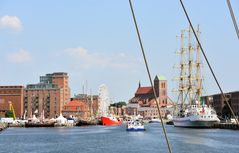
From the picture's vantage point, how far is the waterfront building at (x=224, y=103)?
152 m

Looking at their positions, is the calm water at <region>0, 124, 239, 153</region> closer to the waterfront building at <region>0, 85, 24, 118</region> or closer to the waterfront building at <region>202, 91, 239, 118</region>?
the waterfront building at <region>202, 91, 239, 118</region>

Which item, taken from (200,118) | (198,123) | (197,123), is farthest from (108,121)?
(200,118)

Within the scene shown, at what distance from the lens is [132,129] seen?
90938 mm

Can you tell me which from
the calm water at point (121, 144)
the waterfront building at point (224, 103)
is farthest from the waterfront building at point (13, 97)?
the calm water at point (121, 144)

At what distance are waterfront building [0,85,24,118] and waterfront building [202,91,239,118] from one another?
72349 mm

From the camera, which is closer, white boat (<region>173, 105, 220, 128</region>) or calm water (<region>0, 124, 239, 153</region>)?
calm water (<region>0, 124, 239, 153</region>)

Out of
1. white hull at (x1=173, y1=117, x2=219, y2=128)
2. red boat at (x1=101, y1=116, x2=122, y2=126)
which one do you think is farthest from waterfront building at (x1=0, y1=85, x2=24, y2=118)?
white hull at (x1=173, y1=117, x2=219, y2=128)

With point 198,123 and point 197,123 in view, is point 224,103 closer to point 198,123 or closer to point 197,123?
point 197,123

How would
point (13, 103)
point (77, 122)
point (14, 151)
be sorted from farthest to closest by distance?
point (13, 103), point (77, 122), point (14, 151)

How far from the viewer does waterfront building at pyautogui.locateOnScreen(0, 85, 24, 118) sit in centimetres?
19512

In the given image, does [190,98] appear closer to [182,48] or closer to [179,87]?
[179,87]

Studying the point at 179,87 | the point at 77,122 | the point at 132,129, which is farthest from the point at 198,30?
the point at 77,122

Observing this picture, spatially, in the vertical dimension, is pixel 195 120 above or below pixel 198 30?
below

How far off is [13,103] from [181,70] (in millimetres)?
94203
